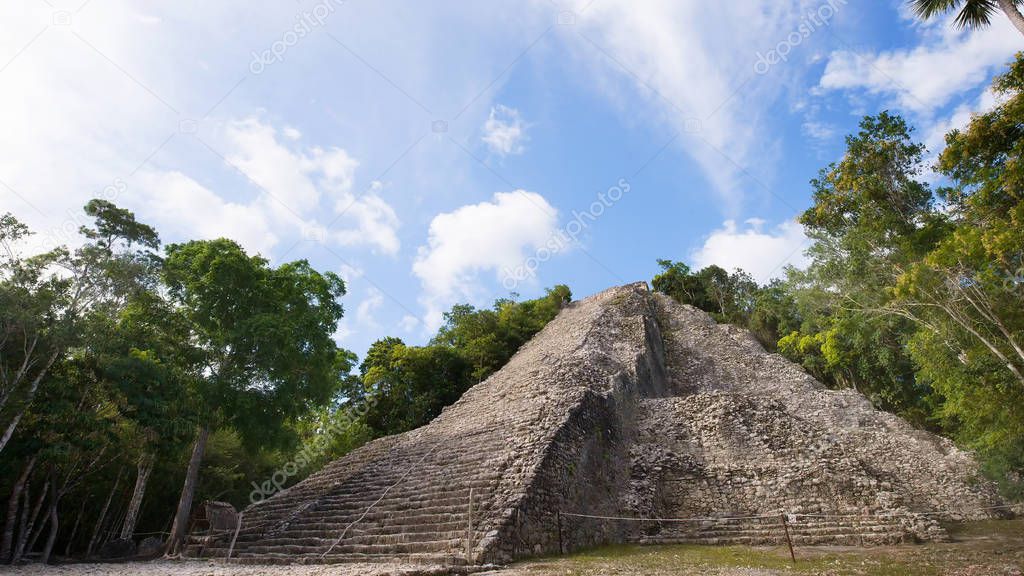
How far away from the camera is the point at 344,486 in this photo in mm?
11672

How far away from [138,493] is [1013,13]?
20.2 m

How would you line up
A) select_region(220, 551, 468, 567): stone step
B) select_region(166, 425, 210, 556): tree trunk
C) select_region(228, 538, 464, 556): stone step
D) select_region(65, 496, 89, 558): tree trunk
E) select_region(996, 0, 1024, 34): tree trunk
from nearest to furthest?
select_region(220, 551, 468, 567): stone step
select_region(996, 0, 1024, 34): tree trunk
select_region(228, 538, 464, 556): stone step
select_region(166, 425, 210, 556): tree trunk
select_region(65, 496, 89, 558): tree trunk

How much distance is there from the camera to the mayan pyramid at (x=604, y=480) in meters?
8.22

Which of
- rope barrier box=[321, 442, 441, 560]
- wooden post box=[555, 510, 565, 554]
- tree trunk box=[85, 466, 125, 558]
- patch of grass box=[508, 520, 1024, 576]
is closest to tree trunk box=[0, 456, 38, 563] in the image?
tree trunk box=[85, 466, 125, 558]

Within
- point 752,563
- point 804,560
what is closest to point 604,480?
point 752,563

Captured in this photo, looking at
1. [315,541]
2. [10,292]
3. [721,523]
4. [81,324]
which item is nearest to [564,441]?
[721,523]

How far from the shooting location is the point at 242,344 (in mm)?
11633

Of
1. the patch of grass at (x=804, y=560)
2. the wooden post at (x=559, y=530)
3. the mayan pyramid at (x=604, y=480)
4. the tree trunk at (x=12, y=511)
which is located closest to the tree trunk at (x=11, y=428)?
the tree trunk at (x=12, y=511)

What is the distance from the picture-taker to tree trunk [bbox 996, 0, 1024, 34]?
7.01m

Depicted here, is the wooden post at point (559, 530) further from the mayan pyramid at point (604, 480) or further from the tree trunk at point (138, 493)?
the tree trunk at point (138, 493)

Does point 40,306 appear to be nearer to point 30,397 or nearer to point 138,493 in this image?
point 30,397

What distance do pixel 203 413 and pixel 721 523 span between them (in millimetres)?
11371

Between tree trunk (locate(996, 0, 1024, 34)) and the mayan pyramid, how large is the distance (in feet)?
25.2

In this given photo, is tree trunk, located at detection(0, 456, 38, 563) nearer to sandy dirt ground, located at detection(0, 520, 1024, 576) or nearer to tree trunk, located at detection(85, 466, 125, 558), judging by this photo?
sandy dirt ground, located at detection(0, 520, 1024, 576)
